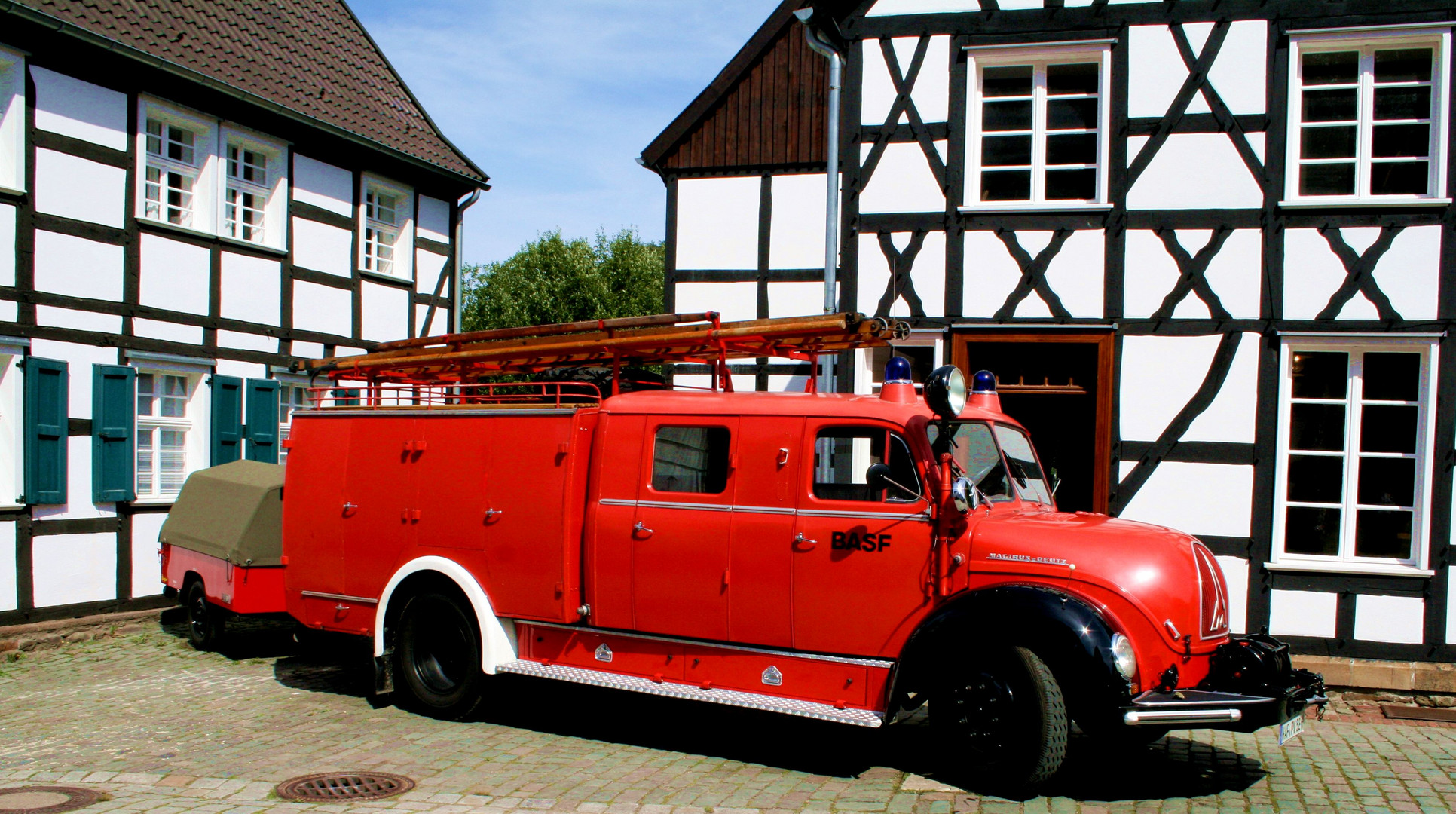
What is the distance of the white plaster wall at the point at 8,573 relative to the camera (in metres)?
10.2

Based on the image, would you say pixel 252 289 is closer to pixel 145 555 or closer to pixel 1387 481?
pixel 145 555

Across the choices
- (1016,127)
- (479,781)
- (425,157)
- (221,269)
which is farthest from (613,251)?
(479,781)

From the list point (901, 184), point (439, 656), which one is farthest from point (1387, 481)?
point (439, 656)

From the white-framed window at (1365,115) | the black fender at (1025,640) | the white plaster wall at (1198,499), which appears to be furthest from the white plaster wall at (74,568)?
the white-framed window at (1365,115)

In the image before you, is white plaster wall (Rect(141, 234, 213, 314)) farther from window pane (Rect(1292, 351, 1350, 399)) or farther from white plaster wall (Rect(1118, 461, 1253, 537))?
window pane (Rect(1292, 351, 1350, 399))

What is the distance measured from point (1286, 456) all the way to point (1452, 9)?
13.0 ft

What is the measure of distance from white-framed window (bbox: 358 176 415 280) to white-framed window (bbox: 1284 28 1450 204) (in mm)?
11375

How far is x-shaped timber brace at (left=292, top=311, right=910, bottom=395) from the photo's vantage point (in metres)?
6.86

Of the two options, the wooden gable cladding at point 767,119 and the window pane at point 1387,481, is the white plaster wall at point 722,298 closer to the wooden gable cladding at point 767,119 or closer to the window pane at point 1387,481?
the wooden gable cladding at point 767,119

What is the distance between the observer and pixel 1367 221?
9.30 metres

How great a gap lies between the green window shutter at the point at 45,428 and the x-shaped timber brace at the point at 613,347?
3190mm

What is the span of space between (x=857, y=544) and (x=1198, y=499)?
4.70m

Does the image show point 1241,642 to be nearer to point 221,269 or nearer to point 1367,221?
point 1367,221

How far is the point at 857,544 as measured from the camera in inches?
242
